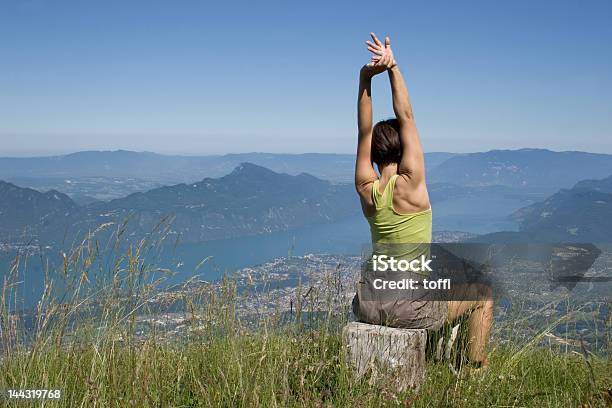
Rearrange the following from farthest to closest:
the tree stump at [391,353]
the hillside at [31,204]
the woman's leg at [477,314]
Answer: the hillside at [31,204], the woman's leg at [477,314], the tree stump at [391,353]

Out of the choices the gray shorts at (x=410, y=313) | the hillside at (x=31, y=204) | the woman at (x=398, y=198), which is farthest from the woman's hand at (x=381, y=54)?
the hillside at (x=31, y=204)

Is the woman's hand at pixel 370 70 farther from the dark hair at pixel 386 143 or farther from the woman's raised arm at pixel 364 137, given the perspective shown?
the dark hair at pixel 386 143

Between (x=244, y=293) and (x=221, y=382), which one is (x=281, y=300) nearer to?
(x=244, y=293)

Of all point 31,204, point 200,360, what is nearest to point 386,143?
point 200,360

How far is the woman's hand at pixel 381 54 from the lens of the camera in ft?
11.5

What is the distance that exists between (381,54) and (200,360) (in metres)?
2.36

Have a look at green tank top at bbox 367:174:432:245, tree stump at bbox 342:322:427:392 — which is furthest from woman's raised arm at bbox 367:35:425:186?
tree stump at bbox 342:322:427:392

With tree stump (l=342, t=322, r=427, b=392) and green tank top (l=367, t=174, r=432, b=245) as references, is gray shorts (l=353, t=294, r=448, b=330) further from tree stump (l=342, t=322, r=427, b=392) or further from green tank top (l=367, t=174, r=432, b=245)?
green tank top (l=367, t=174, r=432, b=245)

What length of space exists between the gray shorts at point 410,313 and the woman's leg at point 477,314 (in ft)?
0.35

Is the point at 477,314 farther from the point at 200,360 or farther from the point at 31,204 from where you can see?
the point at 31,204

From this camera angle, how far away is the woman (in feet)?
11.0

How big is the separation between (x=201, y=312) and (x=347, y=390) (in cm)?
117

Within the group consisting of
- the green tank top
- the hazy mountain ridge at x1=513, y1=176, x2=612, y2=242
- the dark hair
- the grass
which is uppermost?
the dark hair

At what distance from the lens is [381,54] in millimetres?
3539
